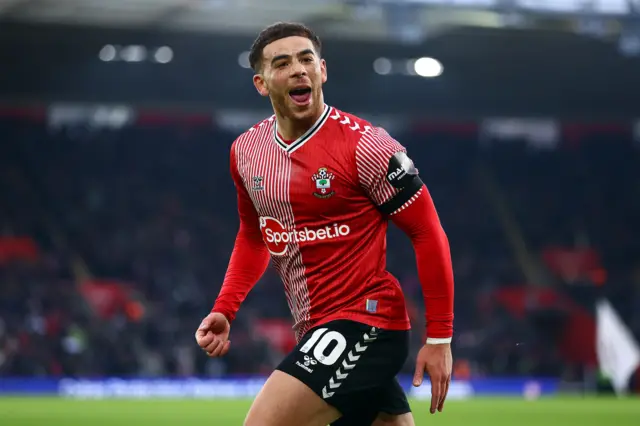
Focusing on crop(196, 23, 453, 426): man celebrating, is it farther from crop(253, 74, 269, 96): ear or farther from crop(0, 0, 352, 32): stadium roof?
crop(0, 0, 352, 32): stadium roof

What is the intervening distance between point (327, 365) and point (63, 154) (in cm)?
2133

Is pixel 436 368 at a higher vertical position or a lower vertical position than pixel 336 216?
lower

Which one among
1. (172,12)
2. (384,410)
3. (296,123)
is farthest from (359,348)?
(172,12)

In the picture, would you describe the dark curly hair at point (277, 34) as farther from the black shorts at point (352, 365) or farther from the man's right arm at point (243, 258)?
the black shorts at point (352, 365)

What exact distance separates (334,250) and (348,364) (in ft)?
1.39

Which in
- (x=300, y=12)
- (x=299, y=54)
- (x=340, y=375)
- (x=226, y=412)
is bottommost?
(x=226, y=412)

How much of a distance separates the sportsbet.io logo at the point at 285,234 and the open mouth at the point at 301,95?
0.46 m

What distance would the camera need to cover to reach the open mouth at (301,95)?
13.7ft

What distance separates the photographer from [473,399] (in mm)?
17391

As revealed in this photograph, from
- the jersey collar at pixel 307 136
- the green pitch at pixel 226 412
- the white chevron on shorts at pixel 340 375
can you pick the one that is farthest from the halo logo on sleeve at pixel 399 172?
the green pitch at pixel 226 412

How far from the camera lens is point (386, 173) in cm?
401

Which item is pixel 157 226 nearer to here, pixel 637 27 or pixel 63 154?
pixel 63 154

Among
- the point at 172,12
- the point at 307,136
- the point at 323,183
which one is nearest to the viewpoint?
the point at 323,183

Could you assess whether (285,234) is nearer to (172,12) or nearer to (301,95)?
(301,95)
